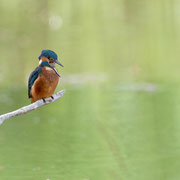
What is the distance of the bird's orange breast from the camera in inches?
114

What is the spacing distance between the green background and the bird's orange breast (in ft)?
1.88

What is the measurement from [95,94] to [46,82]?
21.6ft

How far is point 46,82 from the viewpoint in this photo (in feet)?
9.57

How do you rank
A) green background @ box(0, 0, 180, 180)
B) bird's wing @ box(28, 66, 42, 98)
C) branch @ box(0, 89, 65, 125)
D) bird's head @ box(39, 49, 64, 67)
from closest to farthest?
branch @ box(0, 89, 65, 125) → bird's head @ box(39, 49, 64, 67) → bird's wing @ box(28, 66, 42, 98) → green background @ box(0, 0, 180, 180)

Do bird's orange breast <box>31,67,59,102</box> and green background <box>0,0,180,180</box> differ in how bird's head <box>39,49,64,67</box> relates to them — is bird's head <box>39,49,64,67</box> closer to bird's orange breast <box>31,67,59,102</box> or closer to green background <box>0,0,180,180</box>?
bird's orange breast <box>31,67,59,102</box>

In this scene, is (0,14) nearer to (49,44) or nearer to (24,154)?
(49,44)

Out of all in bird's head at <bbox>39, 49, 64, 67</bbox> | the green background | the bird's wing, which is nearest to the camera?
bird's head at <bbox>39, 49, 64, 67</bbox>

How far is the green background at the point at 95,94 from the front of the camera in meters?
5.17

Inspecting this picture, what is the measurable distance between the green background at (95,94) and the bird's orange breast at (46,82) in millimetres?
574

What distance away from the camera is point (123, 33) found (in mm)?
17844

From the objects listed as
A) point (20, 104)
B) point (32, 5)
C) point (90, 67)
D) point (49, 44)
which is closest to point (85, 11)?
point (32, 5)

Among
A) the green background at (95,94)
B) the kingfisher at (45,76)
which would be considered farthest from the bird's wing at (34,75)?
the green background at (95,94)

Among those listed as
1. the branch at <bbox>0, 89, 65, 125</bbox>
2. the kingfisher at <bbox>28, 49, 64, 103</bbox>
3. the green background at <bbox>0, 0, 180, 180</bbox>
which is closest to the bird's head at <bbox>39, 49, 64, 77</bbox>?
the kingfisher at <bbox>28, 49, 64, 103</bbox>

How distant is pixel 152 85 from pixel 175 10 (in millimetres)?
12756
